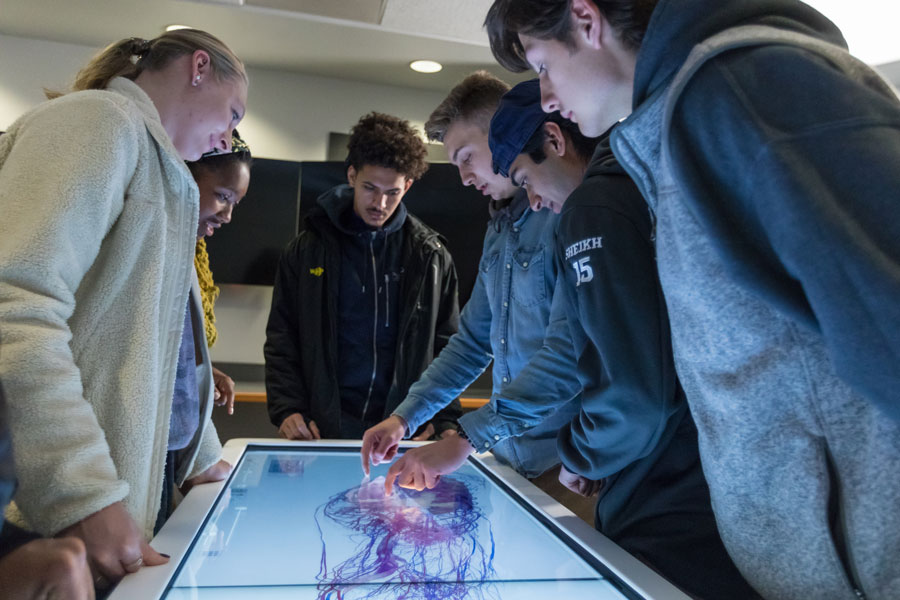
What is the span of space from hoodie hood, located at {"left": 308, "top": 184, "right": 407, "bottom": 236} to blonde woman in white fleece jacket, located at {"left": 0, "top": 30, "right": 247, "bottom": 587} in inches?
43.7

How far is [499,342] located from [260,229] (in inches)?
86.4

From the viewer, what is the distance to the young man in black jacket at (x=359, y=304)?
6.57 feet

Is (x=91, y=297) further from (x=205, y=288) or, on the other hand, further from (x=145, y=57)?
(x=205, y=288)

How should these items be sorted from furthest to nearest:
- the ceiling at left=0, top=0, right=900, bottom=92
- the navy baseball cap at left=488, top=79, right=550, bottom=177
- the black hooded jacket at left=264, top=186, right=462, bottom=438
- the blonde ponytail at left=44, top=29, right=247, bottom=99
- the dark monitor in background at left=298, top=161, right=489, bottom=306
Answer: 1. the dark monitor in background at left=298, top=161, right=489, bottom=306
2. the ceiling at left=0, top=0, right=900, bottom=92
3. the black hooded jacket at left=264, top=186, right=462, bottom=438
4. the navy baseball cap at left=488, top=79, right=550, bottom=177
5. the blonde ponytail at left=44, top=29, right=247, bottom=99

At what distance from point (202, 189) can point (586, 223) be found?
106cm

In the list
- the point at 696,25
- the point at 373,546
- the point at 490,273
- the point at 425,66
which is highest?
the point at 425,66

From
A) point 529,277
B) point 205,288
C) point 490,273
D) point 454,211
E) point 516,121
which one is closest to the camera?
point 516,121

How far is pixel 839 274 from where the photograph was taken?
44cm

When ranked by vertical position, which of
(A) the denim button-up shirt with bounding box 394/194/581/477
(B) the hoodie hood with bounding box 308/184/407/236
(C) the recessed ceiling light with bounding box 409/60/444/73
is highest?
(C) the recessed ceiling light with bounding box 409/60/444/73

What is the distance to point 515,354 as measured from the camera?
1.31 metres

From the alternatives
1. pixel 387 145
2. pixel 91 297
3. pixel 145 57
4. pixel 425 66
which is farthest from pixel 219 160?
pixel 425 66

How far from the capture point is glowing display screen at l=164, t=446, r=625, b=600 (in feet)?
2.24

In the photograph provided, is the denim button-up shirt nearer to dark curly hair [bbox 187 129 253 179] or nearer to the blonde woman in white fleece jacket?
the blonde woman in white fleece jacket

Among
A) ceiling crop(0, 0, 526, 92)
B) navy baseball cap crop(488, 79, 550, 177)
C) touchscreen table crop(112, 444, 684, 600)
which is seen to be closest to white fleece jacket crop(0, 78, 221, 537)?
touchscreen table crop(112, 444, 684, 600)
